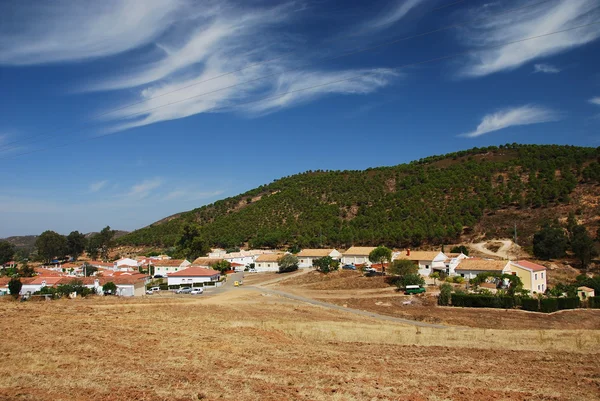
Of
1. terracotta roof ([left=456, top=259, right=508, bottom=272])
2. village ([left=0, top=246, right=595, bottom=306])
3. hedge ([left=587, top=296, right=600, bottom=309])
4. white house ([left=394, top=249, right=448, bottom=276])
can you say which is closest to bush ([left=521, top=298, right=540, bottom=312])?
village ([left=0, top=246, right=595, bottom=306])

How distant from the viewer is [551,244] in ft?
214

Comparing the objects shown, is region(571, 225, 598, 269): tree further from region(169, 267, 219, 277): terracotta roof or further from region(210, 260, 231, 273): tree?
region(210, 260, 231, 273): tree

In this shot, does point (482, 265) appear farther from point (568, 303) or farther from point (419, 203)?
point (419, 203)

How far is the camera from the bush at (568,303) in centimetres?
3966

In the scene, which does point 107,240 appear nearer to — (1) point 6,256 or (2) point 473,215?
(1) point 6,256

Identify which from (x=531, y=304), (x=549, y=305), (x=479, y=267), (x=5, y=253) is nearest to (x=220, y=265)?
(x=479, y=267)

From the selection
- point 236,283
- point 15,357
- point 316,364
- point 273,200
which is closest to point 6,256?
point 273,200

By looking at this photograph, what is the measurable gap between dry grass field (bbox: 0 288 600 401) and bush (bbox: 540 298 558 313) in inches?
563

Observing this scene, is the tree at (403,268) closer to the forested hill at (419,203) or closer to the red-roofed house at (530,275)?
the red-roofed house at (530,275)

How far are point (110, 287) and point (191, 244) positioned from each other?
41.5m

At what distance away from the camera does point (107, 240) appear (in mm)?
122688

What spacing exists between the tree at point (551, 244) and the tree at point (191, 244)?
210 ft

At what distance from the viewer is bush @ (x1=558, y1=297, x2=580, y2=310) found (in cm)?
3966

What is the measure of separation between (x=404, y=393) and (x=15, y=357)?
46.9 ft
